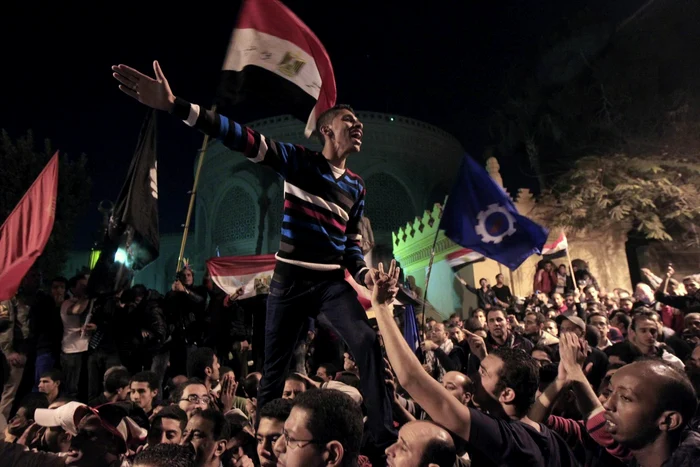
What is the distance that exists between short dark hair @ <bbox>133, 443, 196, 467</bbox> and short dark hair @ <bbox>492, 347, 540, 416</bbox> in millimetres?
1629

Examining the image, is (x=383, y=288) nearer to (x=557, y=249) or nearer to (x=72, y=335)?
(x=72, y=335)

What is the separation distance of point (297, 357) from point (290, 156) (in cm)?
418

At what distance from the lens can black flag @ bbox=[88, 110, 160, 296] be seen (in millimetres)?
6090

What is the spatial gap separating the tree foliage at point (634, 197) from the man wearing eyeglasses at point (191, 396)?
1367cm

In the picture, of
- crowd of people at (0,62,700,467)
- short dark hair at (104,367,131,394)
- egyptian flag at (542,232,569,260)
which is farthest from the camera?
egyptian flag at (542,232,569,260)

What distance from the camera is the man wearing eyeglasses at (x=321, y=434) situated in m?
2.08

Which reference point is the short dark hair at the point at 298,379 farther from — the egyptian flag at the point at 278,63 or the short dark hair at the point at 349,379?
the egyptian flag at the point at 278,63

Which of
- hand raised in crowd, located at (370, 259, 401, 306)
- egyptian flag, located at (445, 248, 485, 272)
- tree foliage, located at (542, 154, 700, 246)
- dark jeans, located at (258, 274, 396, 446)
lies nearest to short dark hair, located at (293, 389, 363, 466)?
hand raised in crowd, located at (370, 259, 401, 306)

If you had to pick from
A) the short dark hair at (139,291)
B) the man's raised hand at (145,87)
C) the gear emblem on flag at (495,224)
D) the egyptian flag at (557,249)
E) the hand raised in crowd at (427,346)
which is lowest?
the hand raised in crowd at (427,346)

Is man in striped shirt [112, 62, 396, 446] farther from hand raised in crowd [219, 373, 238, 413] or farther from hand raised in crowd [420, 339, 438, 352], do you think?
hand raised in crowd [420, 339, 438, 352]

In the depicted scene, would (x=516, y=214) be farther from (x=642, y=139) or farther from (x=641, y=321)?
(x=642, y=139)

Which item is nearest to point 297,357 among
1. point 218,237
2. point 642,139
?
point 642,139

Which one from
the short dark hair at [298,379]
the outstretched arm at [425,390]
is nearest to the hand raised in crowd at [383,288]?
the outstretched arm at [425,390]

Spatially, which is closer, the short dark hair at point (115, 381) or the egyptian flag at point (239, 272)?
the short dark hair at point (115, 381)
